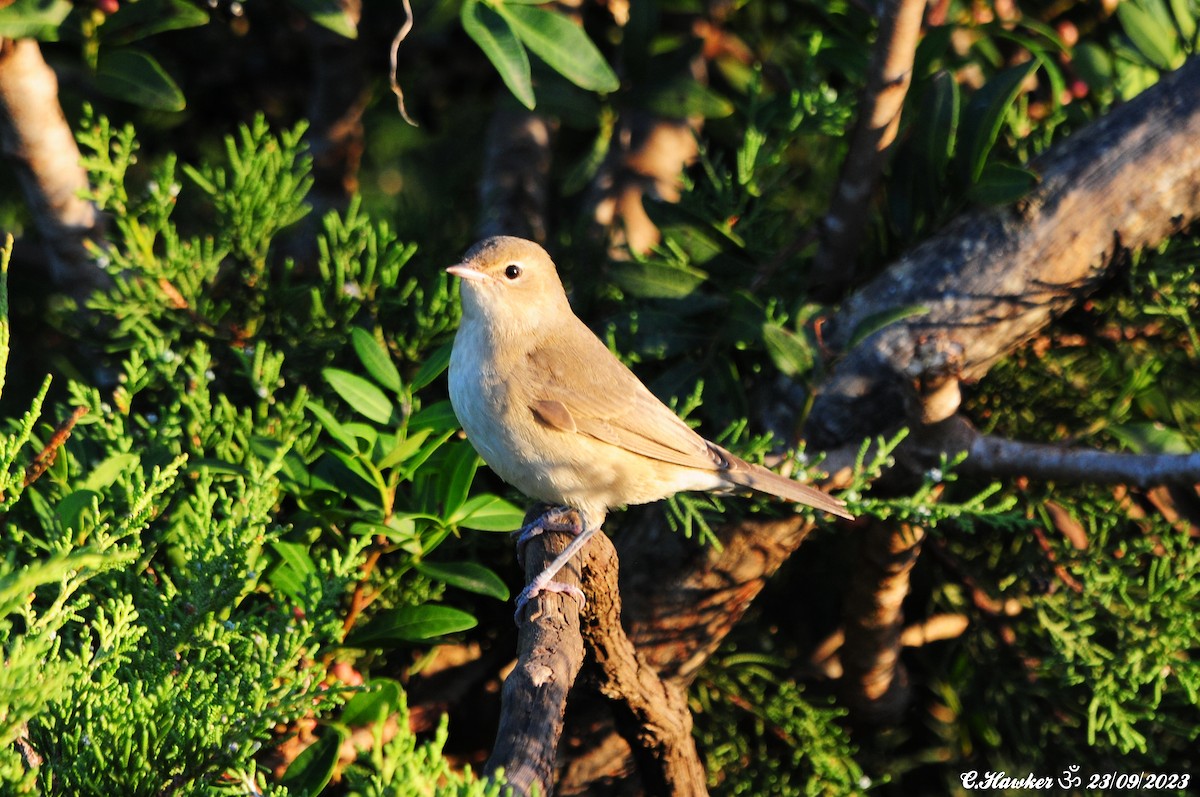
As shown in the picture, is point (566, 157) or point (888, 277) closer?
point (888, 277)

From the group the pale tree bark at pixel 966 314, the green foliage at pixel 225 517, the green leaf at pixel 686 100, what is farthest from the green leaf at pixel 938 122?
the green foliage at pixel 225 517

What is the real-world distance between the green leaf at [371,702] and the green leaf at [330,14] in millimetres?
1944

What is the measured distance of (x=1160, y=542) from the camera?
363 centimetres

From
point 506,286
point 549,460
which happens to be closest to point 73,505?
point 549,460

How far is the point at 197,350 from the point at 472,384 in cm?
87

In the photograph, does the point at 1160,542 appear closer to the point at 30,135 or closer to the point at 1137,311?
the point at 1137,311

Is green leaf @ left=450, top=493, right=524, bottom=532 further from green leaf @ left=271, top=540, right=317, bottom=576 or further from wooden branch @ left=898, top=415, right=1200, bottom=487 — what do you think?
wooden branch @ left=898, top=415, right=1200, bottom=487

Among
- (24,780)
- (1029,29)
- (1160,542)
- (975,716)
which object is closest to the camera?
(24,780)

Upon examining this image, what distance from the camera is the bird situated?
312 centimetres

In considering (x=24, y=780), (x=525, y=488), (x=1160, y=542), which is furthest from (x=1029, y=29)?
(x=24, y=780)

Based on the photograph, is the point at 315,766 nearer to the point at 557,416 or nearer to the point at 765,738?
the point at 557,416

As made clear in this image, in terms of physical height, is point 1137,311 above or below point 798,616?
above

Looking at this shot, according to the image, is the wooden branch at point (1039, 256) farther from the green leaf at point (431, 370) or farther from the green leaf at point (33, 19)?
the green leaf at point (33, 19)

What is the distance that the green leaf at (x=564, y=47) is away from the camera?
336 cm
